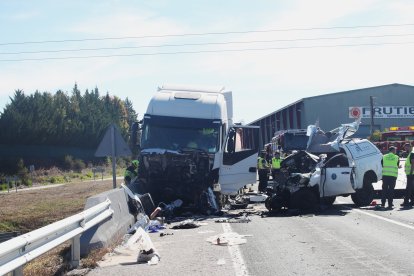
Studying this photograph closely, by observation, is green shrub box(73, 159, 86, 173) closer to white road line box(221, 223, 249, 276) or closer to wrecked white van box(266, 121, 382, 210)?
wrecked white van box(266, 121, 382, 210)

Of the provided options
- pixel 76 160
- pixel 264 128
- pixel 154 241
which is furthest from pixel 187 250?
pixel 76 160

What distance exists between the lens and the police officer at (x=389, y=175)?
55.8 ft

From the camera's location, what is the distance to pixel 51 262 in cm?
887

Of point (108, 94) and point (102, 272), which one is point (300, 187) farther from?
point (108, 94)

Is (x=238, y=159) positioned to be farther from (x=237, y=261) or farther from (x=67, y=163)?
(x=67, y=163)

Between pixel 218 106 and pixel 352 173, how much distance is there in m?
4.17

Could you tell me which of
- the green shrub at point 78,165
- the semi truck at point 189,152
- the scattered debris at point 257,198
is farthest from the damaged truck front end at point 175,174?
the green shrub at point 78,165

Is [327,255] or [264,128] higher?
[264,128]

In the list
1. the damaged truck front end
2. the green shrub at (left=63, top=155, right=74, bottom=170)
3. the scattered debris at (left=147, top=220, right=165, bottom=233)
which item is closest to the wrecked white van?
the damaged truck front end

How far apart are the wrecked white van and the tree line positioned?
1595 inches

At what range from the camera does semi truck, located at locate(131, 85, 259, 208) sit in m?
15.7

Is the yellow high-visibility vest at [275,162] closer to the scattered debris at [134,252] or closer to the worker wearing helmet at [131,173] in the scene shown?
the worker wearing helmet at [131,173]

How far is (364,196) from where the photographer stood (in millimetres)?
17812

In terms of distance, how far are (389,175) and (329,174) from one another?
6.22 feet
